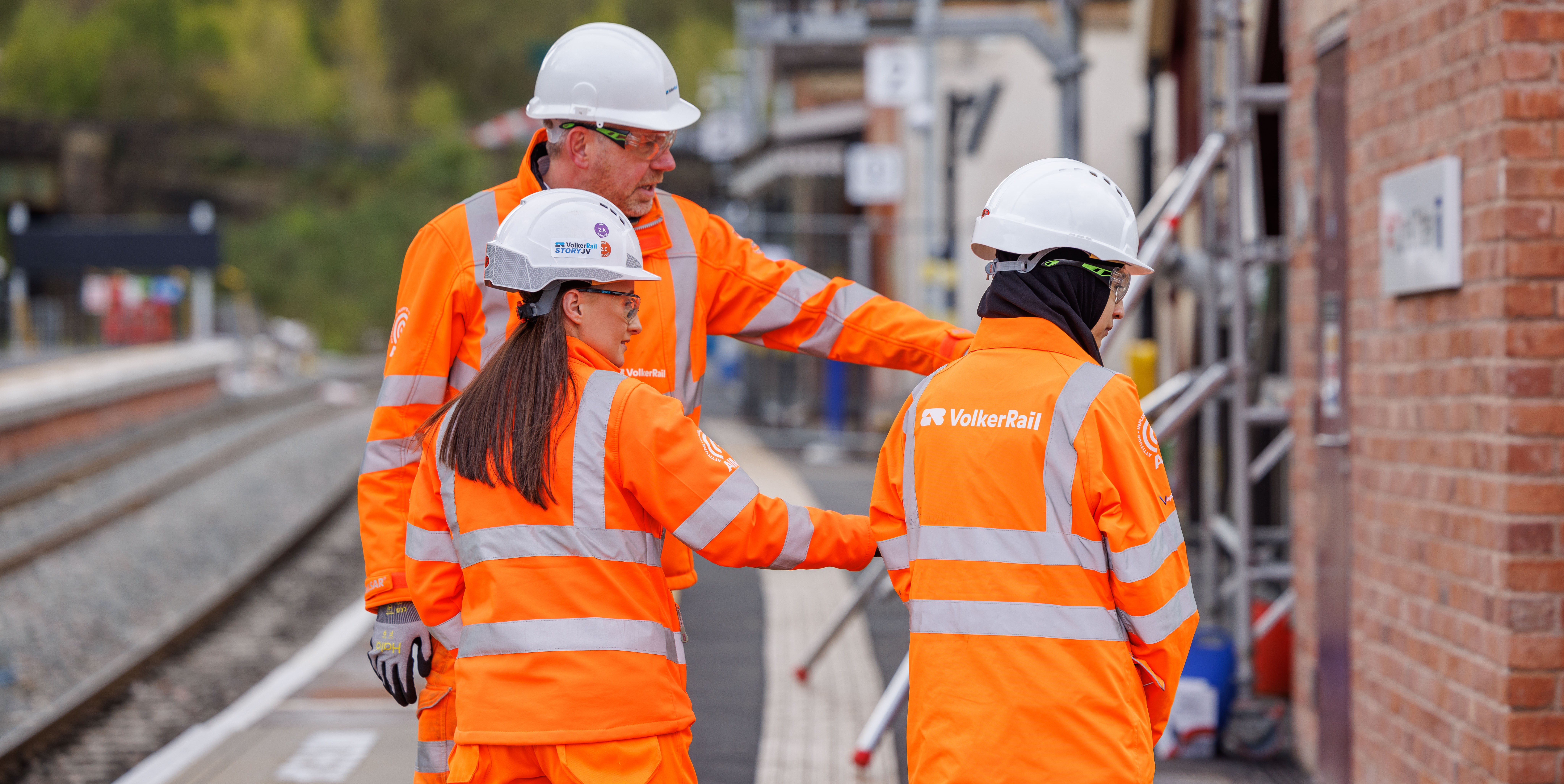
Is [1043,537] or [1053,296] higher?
[1053,296]

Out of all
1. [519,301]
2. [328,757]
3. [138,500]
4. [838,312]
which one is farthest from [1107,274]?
[138,500]

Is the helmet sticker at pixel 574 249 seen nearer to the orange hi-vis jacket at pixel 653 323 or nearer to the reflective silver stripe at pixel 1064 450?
the orange hi-vis jacket at pixel 653 323

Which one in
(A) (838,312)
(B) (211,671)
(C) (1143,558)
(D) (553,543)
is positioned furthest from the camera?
(B) (211,671)

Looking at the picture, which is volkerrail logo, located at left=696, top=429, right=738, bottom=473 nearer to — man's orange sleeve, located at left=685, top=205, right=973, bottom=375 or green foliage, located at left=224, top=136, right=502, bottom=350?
man's orange sleeve, located at left=685, top=205, right=973, bottom=375

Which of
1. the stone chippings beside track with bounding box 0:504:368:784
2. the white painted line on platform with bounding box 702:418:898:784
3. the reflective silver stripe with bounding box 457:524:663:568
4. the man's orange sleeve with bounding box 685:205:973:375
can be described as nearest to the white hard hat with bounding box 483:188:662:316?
the reflective silver stripe with bounding box 457:524:663:568

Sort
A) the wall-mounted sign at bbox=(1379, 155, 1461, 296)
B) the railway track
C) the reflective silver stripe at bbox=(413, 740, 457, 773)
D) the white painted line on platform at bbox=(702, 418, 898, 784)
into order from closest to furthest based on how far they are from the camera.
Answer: the reflective silver stripe at bbox=(413, 740, 457, 773) < the wall-mounted sign at bbox=(1379, 155, 1461, 296) < the white painted line on platform at bbox=(702, 418, 898, 784) < the railway track

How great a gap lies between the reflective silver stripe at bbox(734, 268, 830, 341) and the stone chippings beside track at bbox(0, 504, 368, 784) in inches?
174

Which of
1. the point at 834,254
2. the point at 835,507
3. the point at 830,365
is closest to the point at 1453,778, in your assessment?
the point at 835,507

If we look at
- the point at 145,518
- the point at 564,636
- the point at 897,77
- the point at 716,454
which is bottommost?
the point at 145,518

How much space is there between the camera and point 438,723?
3.13 metres

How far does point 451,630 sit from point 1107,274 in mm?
1476

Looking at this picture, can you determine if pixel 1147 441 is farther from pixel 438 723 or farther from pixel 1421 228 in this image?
pixel 1421 228

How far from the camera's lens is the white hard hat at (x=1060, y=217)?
2746 mm

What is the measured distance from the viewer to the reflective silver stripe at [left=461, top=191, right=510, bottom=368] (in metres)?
3.31
